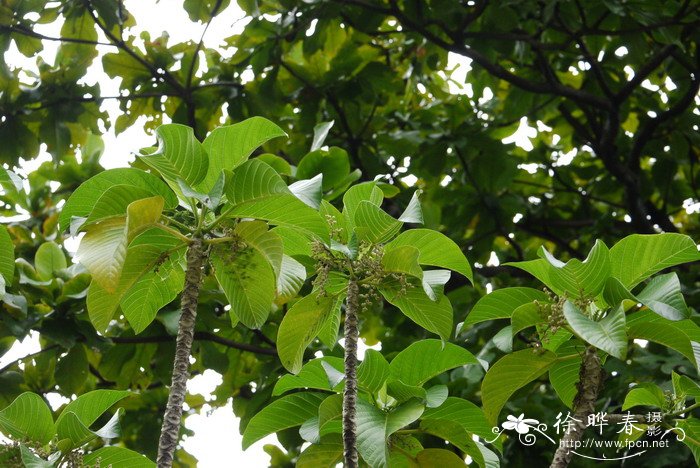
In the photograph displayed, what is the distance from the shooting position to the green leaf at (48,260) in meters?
3.21

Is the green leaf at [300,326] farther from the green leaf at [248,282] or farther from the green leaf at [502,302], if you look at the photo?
the green leaf at [502,302]

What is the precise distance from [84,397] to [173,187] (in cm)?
41

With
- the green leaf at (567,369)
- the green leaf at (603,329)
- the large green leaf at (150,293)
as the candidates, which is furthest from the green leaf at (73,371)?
the green leaf at (603,329)

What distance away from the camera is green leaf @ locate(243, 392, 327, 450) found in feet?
5.65

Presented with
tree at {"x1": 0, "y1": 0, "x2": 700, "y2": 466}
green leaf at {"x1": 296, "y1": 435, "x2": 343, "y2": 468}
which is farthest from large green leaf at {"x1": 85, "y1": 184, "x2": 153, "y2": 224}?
tree at {"x1": 0, "y1": 0, "x2": 700, "y2": 466}

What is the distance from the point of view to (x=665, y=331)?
1551mm

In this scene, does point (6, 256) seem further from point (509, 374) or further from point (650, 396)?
point (650, 396)

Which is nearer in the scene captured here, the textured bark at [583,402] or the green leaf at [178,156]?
the textured bark at [583,402]

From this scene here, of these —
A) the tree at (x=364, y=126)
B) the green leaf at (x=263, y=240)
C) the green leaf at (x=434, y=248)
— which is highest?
the tree at (x=364, y=126)

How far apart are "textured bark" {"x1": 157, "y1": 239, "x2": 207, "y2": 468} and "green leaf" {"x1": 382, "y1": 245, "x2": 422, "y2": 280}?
0.32 meters

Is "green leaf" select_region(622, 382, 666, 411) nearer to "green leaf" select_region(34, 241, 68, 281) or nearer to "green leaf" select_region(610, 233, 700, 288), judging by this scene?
"green leaf" select_region(610, 233, 700, 288)

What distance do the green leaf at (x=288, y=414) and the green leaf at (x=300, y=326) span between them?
78 mm

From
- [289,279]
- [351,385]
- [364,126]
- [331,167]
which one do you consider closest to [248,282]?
[289,279]

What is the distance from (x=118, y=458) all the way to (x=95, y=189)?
1.53 feet
